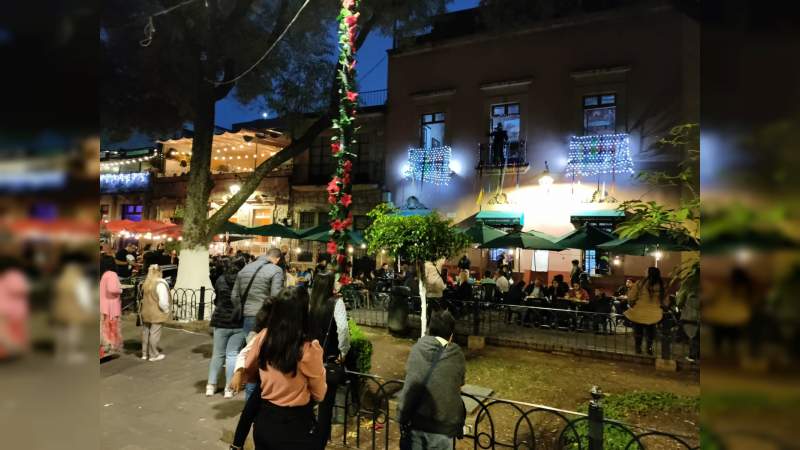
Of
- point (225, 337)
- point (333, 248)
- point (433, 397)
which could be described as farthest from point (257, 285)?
point (433, 397)

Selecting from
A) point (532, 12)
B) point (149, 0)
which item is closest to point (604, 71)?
point (532, 12)

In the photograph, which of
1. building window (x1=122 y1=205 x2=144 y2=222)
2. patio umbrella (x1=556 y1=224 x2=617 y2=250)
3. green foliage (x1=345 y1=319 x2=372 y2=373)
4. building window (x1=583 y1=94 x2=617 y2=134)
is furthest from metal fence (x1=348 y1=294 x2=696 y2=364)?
building window (x1=122 y1=205 x2=144 y2=222)

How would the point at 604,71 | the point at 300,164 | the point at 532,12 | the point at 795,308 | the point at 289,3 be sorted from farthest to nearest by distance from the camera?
the point at 300,164 → the point at 532,12 → the point at 604,71 → the point at 289,3 → the point at 795,308

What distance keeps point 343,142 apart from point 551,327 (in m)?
7.80

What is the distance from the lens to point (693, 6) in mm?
3068

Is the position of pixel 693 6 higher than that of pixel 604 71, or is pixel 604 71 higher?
pixel 604 71

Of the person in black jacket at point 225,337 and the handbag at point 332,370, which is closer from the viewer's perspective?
the handbag at point 332,370

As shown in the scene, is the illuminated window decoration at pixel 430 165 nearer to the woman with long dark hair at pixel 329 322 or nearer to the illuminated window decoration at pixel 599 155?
the illuminated window decoration at pixel 599 155

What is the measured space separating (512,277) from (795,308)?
1531 cm

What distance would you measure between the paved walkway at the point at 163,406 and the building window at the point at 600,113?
13.5 metres

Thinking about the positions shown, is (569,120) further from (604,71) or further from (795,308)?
(795,308)

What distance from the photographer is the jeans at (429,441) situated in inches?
134

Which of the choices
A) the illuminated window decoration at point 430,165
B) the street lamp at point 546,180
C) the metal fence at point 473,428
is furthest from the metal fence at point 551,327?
the illuminated window decoration at point 430,165

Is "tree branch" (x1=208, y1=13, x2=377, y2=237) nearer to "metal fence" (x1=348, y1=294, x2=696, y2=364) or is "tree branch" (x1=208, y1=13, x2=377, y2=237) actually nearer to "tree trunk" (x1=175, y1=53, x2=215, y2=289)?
"tree trunk" (x1=175, y1=53, x2=215, y2=289)
